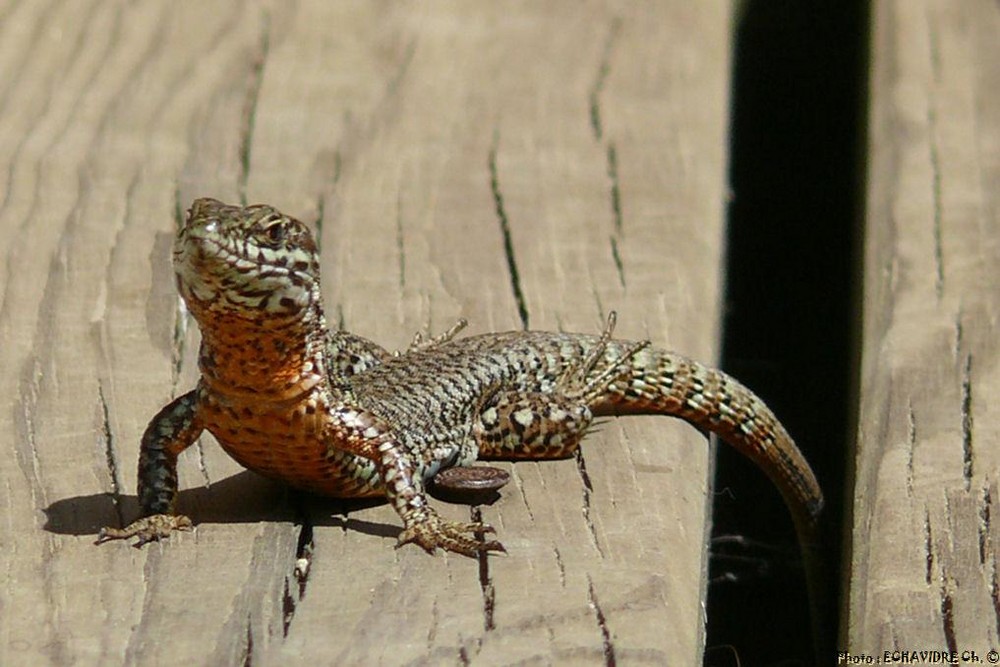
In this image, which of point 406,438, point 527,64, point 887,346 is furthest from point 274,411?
point 527,64

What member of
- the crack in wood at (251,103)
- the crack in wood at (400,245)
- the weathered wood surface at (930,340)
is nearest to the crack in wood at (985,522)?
the weathered wood surface at (930,340)

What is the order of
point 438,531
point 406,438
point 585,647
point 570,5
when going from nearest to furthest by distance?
point 585,647, point 438,531, point 406,438, point 570,5

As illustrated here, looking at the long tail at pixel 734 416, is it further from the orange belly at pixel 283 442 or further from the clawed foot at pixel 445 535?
the clawed foot at pixel 445 535

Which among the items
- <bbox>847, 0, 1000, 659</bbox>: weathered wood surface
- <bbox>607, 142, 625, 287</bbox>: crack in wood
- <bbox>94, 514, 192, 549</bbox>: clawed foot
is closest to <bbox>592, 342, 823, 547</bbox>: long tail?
<bbox>847, 0, 1000, 659</bbox>: weathered wood surface

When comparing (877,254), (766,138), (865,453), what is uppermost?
(766,138)

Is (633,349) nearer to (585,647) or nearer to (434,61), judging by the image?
(585,647)

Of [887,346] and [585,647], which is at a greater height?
[887,346]

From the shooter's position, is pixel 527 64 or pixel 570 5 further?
pixel 570 5

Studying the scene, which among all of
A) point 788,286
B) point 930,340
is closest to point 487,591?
point 930,340
